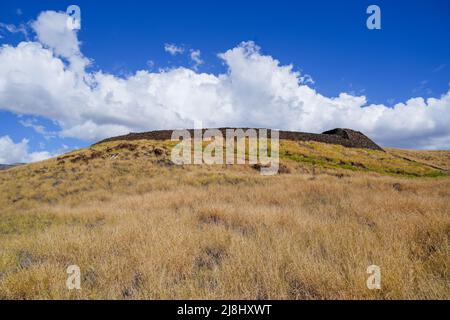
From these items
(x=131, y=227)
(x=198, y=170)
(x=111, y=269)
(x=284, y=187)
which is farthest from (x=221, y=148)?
(x=111, y=269)

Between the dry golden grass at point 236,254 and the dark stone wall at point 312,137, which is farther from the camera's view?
the dark stone wall at point 312,137

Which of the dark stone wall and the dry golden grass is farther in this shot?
the dark stone wall

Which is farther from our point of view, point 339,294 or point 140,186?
point 140,186

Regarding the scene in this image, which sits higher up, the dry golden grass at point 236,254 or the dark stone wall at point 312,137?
the dark stone wall at point 312,137

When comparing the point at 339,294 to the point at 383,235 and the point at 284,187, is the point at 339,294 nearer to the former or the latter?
the point at 383,235

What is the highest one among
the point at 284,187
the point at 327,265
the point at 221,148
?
the point at 221,148

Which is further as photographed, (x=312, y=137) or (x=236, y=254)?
(x=312, y=137)

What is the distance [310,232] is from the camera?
535 cm

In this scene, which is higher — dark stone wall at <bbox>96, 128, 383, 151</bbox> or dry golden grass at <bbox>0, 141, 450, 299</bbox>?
dark stone wall at <bbox>96, 128, 383, 151</bbox>

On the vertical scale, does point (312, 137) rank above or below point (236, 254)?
above
